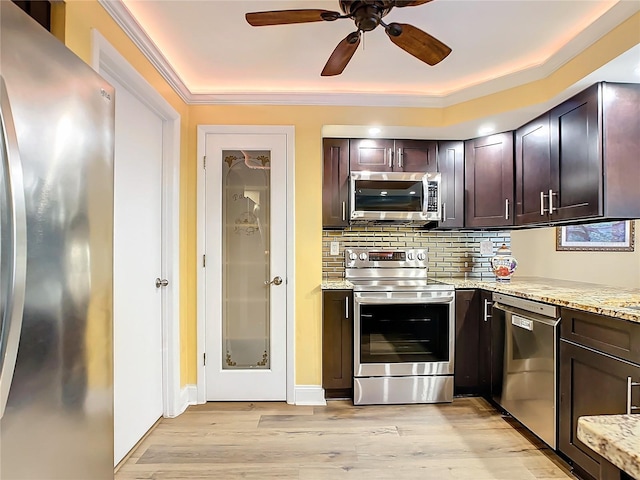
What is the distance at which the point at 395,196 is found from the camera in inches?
120

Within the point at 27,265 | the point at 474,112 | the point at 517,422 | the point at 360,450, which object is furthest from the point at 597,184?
the point at 27,265

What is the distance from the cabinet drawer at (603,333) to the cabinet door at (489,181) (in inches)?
47.5

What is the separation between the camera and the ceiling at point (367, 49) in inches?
74.2

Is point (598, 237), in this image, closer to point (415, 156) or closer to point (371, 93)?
point (415, 156)

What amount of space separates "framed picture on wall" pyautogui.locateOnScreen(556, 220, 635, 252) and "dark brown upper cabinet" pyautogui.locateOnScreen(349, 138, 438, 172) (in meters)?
1.55

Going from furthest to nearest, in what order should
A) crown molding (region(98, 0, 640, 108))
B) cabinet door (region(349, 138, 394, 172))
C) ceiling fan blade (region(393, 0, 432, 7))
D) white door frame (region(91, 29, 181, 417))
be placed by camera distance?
cabinet door (region(349, 138, 394, 172))
white door frame (region(91, 29, 181, 417))
crown molding (region(98, 0, 640, 108))
ceiling fan blade (region(393, 0, 432, 7))

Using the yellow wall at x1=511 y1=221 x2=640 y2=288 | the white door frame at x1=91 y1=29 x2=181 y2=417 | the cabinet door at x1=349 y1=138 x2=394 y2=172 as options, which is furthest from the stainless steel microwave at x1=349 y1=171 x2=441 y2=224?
the yellow wall at x1=511 y1=221 x2=640 y2=288

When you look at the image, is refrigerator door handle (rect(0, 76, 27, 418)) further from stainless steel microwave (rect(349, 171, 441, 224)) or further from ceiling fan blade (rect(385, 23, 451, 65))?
stainless steel microwave (rect(349, 171, 441, 224))

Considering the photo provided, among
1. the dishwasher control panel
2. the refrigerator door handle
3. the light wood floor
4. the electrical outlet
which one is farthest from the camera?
the electrical outlet

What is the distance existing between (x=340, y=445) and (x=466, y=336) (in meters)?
1.33

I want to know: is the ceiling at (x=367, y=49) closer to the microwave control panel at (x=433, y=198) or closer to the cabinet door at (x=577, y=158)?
the cabinet door at (x=577, y=158)

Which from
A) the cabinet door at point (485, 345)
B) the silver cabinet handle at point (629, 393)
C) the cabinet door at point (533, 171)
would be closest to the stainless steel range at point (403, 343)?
the cabinet door at point (485, 345)

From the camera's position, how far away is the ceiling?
188cm

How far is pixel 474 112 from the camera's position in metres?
2.74
